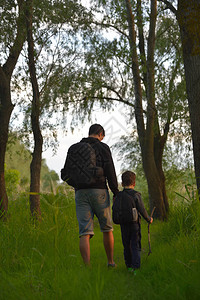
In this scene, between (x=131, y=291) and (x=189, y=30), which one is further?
(x=189, y=30)

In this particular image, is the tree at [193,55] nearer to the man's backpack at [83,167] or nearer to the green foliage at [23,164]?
the man's backpack at [83,167]

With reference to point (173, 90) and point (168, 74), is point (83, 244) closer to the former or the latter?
point (173, 90)

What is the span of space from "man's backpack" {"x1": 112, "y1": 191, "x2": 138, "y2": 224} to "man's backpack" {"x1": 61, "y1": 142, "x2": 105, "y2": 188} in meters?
0.39

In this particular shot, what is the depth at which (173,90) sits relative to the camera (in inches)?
511

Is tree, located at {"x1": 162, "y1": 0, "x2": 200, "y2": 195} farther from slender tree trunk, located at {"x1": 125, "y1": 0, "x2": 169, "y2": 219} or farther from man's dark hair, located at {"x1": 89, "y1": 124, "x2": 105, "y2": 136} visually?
slender tree trunk, located at {"x1": 125, "y1": 0, "x2": 169, "y2": 219}

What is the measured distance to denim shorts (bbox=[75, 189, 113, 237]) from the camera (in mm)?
4832

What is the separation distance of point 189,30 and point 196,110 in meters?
1.44

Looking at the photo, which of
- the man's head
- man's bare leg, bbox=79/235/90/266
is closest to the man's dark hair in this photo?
the man's head

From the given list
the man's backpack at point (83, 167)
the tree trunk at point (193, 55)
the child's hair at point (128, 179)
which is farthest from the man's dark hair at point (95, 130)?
the tree trunk at point (193, 55)

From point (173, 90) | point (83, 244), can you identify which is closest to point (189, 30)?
point (83, 244)

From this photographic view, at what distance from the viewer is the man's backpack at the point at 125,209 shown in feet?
15.8

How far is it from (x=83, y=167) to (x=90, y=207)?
1.90 ft

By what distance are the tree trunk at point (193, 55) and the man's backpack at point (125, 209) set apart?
1.93 metres

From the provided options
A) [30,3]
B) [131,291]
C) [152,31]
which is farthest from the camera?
[152,31]
